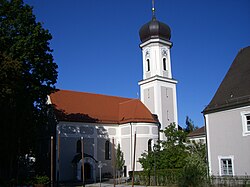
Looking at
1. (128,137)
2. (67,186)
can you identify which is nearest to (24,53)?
(67,186)

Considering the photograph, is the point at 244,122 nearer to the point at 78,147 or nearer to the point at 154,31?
the point at 78,147

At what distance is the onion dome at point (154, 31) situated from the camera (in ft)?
146

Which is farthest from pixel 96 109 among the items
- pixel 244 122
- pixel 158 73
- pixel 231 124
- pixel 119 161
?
pixel 244 122

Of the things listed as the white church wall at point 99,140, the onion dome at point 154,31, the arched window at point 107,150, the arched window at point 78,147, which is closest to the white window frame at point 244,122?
the white church wall at point 99,140

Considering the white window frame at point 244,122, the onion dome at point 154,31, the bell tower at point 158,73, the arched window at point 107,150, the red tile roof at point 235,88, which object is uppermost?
the onion dome at point 154,31

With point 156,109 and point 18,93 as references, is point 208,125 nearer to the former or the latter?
point 18,93

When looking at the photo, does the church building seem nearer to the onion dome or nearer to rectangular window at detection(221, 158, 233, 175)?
the onion dome

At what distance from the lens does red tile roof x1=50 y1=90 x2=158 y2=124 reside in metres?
38.3

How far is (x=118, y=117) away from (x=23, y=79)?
740 inches

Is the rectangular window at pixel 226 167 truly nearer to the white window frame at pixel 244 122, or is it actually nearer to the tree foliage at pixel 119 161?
the white window frame at pixel 244 122

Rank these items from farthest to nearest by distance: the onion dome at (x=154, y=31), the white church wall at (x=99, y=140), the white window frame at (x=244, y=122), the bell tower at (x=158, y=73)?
the onion dome at (x=154, y=31), the bell tower at (x=158, y=73), the white church wall at (x=99, y=140), the white window frame at (x=244, y=122)

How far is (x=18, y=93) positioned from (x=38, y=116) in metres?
3.40

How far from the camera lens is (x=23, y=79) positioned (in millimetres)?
25188

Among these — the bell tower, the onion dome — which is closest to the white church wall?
the bell tower
